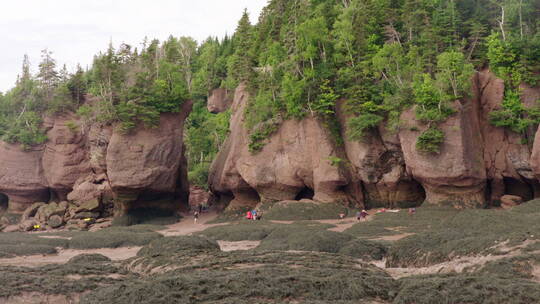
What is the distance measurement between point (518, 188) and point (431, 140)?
847 cm

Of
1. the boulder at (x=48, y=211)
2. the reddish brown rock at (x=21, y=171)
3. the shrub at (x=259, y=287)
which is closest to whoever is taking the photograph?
the shrub at (x=259, y=287)

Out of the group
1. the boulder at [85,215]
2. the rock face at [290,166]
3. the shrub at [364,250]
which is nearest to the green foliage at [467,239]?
the shrub at [364,250]

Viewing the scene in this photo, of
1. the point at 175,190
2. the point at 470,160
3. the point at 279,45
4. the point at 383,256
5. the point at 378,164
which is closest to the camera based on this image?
the point at 383,256

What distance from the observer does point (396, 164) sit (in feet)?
112

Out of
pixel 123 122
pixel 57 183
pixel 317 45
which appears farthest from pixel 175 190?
pixel 317 45

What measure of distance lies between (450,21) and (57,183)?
4111 cm

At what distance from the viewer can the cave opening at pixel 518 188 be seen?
3186cm

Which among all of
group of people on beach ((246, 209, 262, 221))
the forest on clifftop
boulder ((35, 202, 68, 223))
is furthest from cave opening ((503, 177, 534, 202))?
boulder ((35, 202, 68, 223))

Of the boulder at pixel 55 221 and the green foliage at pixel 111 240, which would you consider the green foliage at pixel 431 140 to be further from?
the boulder at pixel 55 221

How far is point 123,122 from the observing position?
1529 inches

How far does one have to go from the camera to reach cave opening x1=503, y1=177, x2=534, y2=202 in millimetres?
31859

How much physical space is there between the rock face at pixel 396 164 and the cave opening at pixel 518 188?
66 mm

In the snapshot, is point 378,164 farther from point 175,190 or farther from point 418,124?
point 175,190

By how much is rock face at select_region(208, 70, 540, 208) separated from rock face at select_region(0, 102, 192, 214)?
19.1 feet
